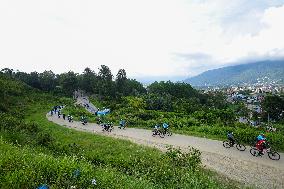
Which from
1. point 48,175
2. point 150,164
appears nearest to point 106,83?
point 150,164

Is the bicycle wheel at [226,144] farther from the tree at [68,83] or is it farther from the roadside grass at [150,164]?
the tree at [68,83]

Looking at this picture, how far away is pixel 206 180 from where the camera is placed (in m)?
13.7

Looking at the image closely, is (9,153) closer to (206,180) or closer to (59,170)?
(59,170)

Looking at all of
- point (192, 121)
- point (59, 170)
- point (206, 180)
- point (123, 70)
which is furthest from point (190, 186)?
point (123, 70)

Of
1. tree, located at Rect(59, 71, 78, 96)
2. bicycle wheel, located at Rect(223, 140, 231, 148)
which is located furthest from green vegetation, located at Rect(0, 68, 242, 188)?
tree, located at Rect(59, 71, 78, 96)

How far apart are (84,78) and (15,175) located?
13637 centimetres

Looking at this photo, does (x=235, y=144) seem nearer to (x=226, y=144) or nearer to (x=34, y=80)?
(x=226, y=144)

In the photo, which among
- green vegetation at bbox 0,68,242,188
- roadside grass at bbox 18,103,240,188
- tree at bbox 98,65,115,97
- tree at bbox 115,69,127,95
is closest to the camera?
green vegetation at bbox 0,68,242,188

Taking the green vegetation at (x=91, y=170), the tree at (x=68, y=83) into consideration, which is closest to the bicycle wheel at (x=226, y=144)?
the green vegetation at (x=91, y=170)

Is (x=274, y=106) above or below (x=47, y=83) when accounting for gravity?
below

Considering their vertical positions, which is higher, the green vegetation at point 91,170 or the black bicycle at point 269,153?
the green vegetation at point 91,170

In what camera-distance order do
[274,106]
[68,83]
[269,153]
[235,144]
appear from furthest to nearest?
1. [68,83]
2. [274,106]
3. [235,144]
4. [269,153]

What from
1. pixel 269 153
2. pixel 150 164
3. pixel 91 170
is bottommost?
pixel 269 153

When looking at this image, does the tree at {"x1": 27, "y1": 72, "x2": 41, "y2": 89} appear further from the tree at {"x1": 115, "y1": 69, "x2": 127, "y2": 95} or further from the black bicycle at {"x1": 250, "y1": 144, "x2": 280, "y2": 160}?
the black bicycle at {"x1": 250, "y1": 144, "x2": 280, "y2": 160}
